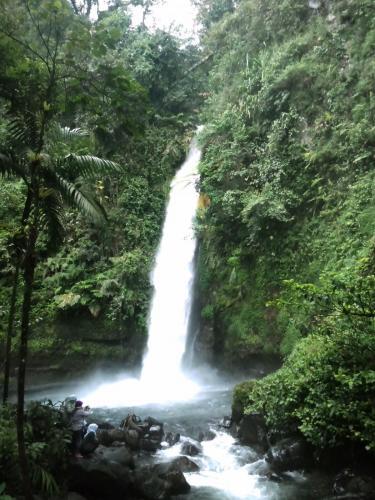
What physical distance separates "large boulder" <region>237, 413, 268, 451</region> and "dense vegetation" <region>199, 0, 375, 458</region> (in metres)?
0.33

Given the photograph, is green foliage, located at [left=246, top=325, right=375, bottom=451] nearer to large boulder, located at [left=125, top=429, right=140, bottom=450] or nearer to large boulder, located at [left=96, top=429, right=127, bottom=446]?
large boulder, located at [left=125, top=429, right=140, bottom=450]

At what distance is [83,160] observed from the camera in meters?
8.84

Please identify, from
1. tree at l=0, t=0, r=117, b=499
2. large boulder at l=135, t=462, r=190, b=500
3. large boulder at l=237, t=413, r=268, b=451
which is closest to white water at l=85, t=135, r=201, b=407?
large boulder at l=237, t=413, r=268, b=451

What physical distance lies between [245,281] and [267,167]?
349cm

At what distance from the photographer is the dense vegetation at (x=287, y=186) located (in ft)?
34.3

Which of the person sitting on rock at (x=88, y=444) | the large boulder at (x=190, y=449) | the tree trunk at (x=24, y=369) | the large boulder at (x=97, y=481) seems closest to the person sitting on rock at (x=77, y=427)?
the person sitting on rock at (x=88, y=444)

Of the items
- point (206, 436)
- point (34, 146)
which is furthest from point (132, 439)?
point (34, 146)

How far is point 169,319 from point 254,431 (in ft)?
22.9

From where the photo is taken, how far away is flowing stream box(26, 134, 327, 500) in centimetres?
691

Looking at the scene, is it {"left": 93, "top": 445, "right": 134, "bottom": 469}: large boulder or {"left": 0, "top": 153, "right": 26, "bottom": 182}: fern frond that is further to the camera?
{"left": 0, "top": 153, "right": 26, "bottom": 182}: fern frond

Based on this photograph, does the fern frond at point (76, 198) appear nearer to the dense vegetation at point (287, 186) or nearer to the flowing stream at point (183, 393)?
the dense vegetation at point (287, 186)

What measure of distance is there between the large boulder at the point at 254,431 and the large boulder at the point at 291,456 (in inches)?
29.0

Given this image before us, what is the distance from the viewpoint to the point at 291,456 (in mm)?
7148

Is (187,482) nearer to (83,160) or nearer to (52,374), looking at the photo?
(83,160)
